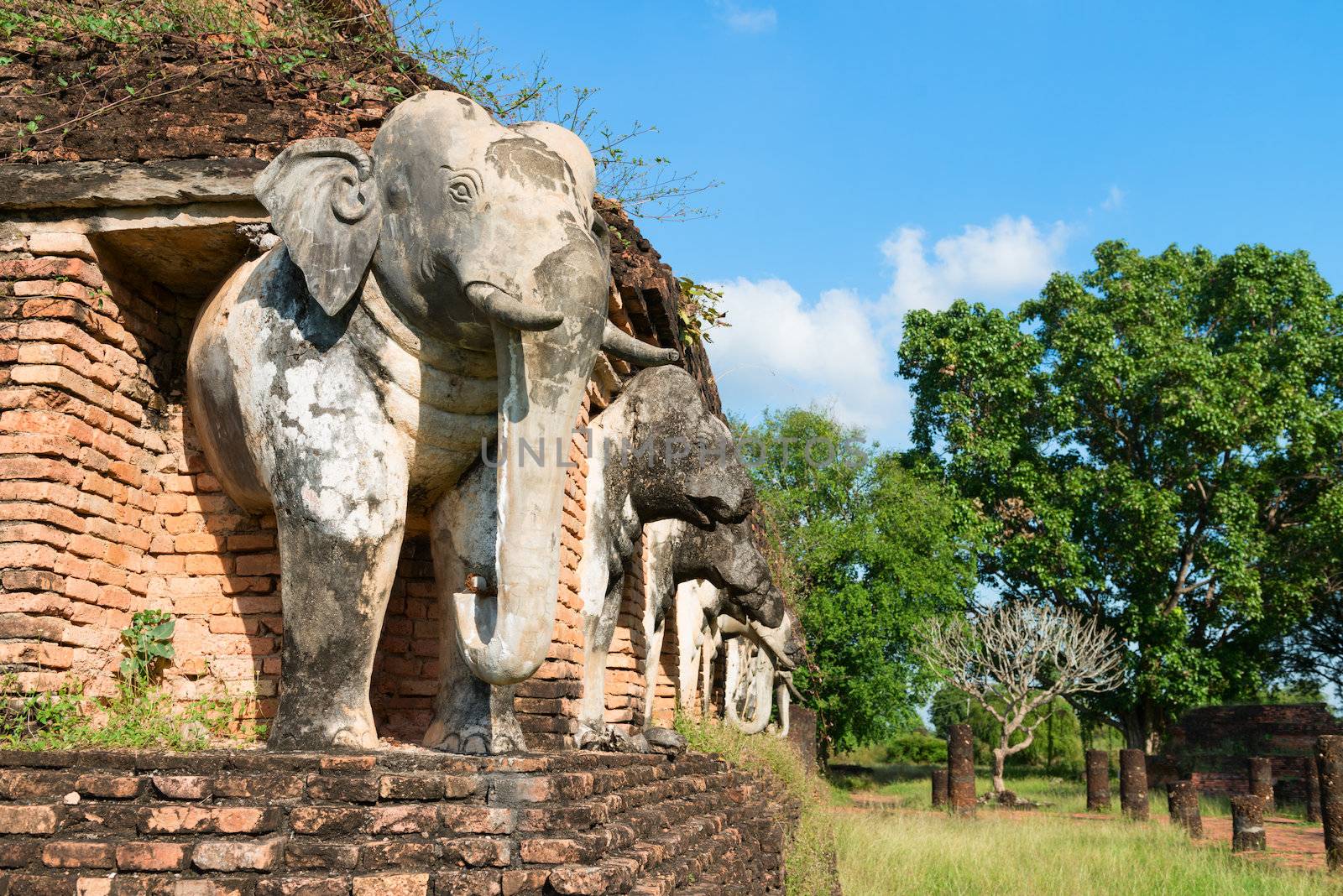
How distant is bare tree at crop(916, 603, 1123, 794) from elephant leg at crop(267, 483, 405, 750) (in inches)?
784

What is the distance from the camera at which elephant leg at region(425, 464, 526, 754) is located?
4.32 metres

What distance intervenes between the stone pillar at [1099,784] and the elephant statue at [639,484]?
17.2m

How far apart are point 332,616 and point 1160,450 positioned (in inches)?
852

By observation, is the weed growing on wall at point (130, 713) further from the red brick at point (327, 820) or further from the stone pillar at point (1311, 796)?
the stone pillar at point (1311, 796)

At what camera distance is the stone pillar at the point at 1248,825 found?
13.9 meters

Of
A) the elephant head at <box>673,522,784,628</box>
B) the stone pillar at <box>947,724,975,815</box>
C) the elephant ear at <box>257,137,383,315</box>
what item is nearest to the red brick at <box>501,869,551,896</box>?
the elephant ear at <box>257,137,383,315</box>

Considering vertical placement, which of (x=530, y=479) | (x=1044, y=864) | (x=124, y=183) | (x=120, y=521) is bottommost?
(x=1044, y=864)

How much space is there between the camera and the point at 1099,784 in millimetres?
20688

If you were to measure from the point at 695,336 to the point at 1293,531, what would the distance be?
1874cm

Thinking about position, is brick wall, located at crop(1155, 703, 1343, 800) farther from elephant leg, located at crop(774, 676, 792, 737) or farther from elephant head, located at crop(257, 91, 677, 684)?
elephant head, located at crop(257, 91, 677, 684)

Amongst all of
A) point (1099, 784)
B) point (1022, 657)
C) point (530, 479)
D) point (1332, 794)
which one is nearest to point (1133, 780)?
point (1099, 784)

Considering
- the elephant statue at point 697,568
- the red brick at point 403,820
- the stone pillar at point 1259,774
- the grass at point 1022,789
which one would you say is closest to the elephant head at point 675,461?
the elephant statue at point 697,568

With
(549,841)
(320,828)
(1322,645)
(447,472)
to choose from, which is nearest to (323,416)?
(447,472)

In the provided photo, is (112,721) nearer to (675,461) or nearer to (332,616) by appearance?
(332,616)
